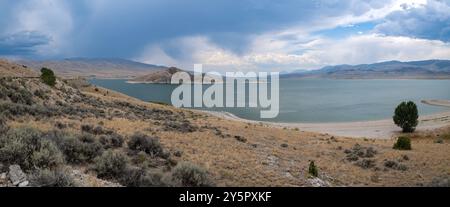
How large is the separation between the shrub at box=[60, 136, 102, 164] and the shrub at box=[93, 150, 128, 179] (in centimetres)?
92

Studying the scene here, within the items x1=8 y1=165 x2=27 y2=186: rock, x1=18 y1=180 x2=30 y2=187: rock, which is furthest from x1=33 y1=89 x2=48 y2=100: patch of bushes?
x1=18 y1=180 x2=30 y2=187: rock

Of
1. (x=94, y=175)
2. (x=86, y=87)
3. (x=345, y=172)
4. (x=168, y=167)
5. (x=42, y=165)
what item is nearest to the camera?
(x=42, y=165)

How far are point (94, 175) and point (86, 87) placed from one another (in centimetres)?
6828

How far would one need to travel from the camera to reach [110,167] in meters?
10.3

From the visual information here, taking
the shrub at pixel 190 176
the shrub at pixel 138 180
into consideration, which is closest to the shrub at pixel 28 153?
the shrub at pixel 138 180

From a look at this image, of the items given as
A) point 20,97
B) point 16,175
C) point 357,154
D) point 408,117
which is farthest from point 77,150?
point 408,117

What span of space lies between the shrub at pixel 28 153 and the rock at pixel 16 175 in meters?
0.26

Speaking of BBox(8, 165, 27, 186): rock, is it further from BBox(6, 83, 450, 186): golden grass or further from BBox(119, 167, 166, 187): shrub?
BBox(6, 83, 450, 186): golden grass

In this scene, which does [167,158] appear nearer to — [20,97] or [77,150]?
[77,150]

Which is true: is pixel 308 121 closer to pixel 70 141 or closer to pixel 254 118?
pixel 254 118

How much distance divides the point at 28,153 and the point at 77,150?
2.89 meters

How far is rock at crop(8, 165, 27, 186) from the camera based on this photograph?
7.63 metres

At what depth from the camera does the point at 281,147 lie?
2584cm

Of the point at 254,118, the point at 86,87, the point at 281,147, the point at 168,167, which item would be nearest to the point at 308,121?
the point at 254,118
